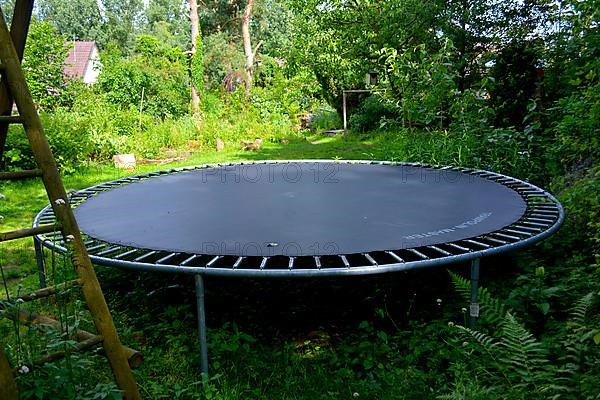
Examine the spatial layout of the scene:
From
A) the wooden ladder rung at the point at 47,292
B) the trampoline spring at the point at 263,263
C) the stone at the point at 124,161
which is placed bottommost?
the stone at the point at 124,161

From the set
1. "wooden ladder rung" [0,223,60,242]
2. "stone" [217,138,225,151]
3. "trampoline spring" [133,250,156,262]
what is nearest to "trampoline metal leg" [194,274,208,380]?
"trampoline spring" [133,250,156,262]

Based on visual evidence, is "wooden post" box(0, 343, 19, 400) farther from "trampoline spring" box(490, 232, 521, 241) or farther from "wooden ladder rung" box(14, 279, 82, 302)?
"trampoline spring" box(490, 232, 521, 241)

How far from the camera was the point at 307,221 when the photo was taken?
2.13m

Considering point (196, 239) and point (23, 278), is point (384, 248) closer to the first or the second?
point (196, 239)

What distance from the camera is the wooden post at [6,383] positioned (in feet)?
3.07

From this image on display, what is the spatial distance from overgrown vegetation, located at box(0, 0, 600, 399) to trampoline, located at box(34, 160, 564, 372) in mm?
213

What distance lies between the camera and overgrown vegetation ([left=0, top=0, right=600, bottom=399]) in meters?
1.45

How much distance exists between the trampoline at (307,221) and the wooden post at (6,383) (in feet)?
1.93

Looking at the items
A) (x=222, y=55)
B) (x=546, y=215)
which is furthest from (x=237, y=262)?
(x=222, y=55)

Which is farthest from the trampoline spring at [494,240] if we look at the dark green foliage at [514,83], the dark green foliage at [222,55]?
the dark green foliage at [222,55]

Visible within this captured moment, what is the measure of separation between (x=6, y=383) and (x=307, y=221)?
1.38m

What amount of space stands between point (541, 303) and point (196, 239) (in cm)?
137

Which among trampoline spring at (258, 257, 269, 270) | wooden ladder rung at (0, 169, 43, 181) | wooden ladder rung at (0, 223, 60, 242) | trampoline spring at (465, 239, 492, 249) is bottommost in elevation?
trampoline spring at (465, 239, 492, 249)

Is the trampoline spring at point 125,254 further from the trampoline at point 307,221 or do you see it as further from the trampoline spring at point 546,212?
the trampoline spring at point 546,212
